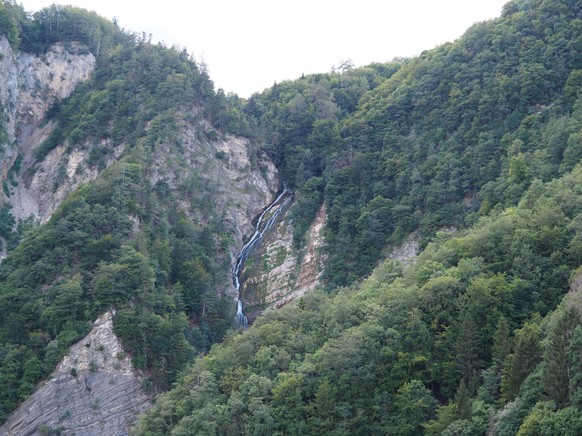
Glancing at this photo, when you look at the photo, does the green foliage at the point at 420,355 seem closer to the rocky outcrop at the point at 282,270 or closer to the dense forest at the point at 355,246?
the dense forest at the point at 355,246

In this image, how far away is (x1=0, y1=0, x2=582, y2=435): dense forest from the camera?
44969 mm

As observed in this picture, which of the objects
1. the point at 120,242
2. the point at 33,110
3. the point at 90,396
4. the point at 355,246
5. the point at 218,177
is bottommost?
the point at 90,396

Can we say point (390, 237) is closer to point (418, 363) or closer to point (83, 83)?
point (418, 363)

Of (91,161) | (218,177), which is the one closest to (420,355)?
(218,177)

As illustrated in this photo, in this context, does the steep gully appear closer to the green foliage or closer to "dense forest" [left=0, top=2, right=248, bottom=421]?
"dense forest" [left=0, top=2, right=248, bottom=421]

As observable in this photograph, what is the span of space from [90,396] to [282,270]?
93.5ft

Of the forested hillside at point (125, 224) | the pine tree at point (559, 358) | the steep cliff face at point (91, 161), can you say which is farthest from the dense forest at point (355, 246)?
the steep cliff face at point (91, 161)

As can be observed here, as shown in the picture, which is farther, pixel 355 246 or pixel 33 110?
pixel 33 110

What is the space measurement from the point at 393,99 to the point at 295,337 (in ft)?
151

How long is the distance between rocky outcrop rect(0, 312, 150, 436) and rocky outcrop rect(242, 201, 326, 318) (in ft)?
67.7

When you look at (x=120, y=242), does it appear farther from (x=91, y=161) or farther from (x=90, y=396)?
(x=91, y=161)

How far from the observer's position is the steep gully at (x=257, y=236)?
78.6 m

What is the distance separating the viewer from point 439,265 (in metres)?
52.7

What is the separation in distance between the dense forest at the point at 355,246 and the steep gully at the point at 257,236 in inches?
103
